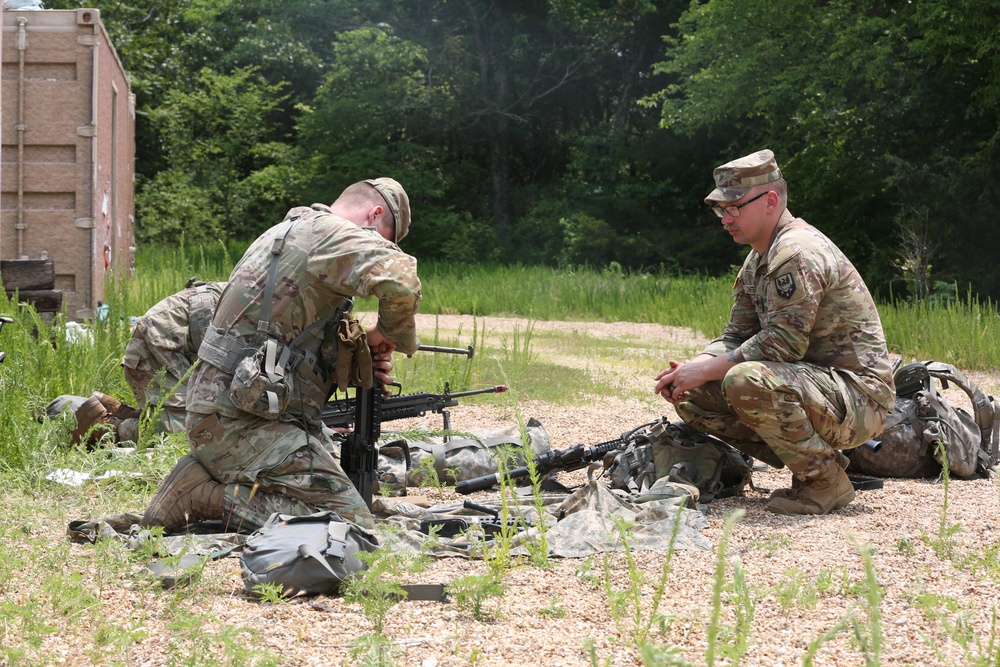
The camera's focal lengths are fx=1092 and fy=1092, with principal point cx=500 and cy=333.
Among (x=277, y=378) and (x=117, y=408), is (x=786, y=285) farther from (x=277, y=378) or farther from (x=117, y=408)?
(x=117, y=408)

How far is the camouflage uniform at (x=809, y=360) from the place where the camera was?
461 cm

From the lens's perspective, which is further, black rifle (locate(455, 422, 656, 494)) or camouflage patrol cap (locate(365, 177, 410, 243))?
black rifle (locate(455, 422, 656, 494))

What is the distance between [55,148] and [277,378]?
618cm

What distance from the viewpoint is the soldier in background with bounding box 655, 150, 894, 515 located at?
15.2 ft

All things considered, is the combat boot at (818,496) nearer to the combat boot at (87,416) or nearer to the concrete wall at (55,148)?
the combat boot at (87,416)

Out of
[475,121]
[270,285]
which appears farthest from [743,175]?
[475,121]

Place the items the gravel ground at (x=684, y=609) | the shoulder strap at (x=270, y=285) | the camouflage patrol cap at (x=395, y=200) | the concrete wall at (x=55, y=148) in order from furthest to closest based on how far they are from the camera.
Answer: the concrete wall at (x=55, y=148), the camouflage patrol cap at (x=395, y=200), the shoulder strap at (x=270, y=285), the gravel ground at (x=684, y=609)

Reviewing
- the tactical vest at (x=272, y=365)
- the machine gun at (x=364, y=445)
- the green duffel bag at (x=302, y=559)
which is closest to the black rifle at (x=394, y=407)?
the machine gun at (x=364, y=445)

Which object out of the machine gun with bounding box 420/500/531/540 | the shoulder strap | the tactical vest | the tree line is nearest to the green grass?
the machine gun with bounding box 420/500/531/540

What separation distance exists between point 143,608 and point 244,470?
0.98 metres

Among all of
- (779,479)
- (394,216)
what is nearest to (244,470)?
(394,216)

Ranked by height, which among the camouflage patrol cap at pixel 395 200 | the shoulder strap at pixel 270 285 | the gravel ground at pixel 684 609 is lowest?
the gravel ground at pixel 684 609

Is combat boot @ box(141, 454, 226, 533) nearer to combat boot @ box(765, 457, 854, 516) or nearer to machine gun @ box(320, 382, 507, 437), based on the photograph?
machine gun @ box(320, 382, 507, 437)

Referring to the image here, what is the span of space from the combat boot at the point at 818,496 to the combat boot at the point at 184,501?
94.1 inches
